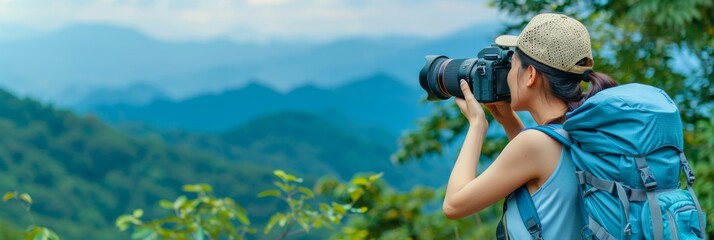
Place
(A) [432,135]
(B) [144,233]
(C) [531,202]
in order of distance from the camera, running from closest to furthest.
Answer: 1. (C) [531,202]
2. (B) [144,233]
3. (A) [432,135]

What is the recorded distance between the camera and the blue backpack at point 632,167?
1.36 m

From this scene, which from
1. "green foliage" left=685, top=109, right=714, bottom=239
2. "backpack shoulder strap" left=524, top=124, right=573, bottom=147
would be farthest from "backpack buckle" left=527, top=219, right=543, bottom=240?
"green foliage" left=685, top=109, right=714, bottom=239

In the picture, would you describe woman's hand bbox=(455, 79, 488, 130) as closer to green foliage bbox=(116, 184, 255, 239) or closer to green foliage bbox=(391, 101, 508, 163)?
green foliage bbox=(116, 184, 255, 239)

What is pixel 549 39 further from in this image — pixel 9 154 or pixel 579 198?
pixel 9 154

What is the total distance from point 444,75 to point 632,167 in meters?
0.46

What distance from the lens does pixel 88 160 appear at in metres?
32.5

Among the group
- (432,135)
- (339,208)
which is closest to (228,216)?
(339,208)

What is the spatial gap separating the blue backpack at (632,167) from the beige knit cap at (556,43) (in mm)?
88

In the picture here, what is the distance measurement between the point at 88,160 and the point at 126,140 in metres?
1.55

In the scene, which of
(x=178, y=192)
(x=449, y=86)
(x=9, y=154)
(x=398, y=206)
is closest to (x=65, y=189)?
(x=9, y=154)

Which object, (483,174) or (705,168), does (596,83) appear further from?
(705,168)

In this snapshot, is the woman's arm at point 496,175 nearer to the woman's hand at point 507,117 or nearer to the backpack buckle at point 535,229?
the backpack buckle at point 535,229

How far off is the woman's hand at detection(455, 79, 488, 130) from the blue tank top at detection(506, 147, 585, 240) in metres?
0.18

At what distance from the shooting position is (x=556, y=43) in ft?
4.78
